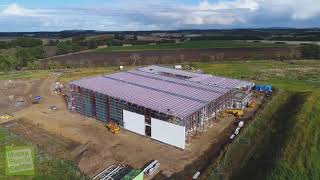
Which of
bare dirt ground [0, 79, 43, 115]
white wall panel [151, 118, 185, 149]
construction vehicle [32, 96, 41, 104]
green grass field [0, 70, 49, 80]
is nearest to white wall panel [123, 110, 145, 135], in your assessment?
Answer: white wall panel [151, 118, 185, 149]

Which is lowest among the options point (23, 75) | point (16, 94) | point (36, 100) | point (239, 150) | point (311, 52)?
point (239, 150)

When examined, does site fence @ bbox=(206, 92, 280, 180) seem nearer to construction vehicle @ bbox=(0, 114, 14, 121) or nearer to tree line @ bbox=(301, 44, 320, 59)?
construction vehicle @ bbox=(0, 114, 14, 121)

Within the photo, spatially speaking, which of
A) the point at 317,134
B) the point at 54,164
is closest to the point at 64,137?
the point at 54,164

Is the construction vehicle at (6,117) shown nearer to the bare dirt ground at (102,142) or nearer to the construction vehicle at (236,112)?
the bare dirt ground at (102,142)

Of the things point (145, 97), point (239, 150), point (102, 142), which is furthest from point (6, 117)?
point (239, 150)

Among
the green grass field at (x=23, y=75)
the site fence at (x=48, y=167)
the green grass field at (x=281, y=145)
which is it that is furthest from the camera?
the green grass field at (x=23, y=75)

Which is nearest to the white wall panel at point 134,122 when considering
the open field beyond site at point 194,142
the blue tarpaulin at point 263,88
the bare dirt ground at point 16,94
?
the open field beyond site at point 194,142

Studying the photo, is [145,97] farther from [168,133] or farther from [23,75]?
[23,75]
